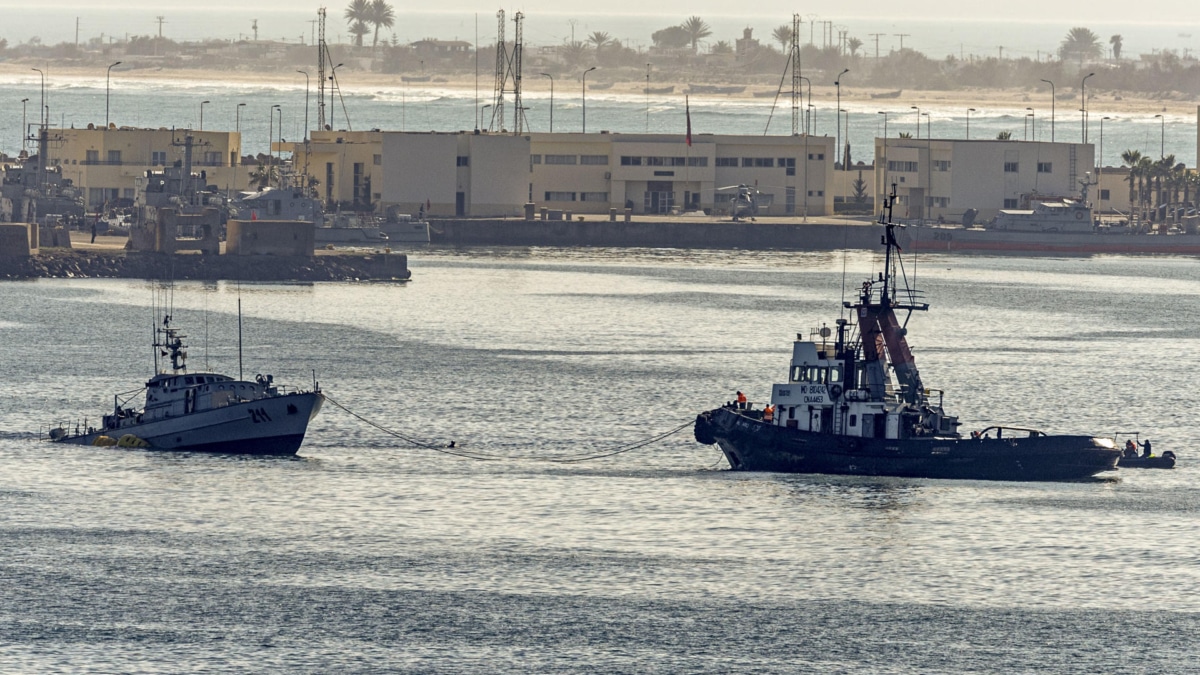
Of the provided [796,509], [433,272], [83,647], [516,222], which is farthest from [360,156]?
[83,647]

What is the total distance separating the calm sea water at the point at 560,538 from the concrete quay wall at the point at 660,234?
80951mm

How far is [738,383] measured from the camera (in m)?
97.0

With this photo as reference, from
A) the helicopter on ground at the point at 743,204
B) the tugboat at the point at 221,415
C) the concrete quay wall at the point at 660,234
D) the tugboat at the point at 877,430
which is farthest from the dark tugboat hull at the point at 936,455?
the helicopter on ground at the point at 743,204

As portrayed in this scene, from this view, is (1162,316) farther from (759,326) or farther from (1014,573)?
(1014,573)

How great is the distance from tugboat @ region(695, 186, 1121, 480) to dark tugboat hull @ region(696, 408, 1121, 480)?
0.11 ft

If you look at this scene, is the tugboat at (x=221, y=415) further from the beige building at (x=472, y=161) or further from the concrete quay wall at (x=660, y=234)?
the beige building at (x=472, y=161)

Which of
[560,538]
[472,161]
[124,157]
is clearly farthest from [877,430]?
[124,157]

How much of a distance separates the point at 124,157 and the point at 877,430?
440ft

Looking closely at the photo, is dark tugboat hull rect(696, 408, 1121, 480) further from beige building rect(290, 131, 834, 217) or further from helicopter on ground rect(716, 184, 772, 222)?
helicopter on ground rect(716, 184, 772, 222)

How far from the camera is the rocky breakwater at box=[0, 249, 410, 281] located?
482ft

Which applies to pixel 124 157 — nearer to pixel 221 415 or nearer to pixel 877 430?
pixel 221 415

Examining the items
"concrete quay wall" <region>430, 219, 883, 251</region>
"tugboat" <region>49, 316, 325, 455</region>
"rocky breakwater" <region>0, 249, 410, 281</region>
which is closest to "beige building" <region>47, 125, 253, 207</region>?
"concrete quay wall" <region>430, 219, 883, 251</region>

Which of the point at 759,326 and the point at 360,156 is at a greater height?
the point at 360,156

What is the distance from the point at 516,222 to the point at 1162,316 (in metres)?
69.0
